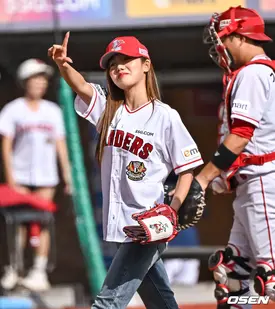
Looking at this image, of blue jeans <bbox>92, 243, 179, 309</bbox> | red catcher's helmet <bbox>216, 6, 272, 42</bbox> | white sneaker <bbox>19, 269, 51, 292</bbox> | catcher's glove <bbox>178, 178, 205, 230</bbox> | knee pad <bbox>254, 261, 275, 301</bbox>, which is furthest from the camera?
white sneaker <bbox>19, 269, 51, 292</bbox>

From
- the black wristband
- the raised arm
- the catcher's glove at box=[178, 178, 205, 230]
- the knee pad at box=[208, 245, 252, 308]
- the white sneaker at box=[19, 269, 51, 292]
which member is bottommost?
the white sneaker at box=[19, 269, 51, 292]

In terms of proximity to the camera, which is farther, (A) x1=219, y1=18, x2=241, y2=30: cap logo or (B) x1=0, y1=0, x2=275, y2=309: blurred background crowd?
(B) x1=0, y1=0, x2=275, y2=309: blurred background crowd

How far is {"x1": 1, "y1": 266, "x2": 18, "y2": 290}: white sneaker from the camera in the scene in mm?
7750

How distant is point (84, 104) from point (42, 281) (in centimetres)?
336

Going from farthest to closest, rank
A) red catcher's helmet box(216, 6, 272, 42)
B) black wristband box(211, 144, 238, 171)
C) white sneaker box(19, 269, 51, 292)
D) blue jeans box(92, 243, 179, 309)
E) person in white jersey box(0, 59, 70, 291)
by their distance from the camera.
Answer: person in white jersey box(0, 59, 70, 291)
white sneaker box(19, 269, 51, 292)
red catcher's helmet box(216, 6, 272, 42)
black wristband box(211, 144, 238, 171)
blue jeans box(92, 243, 179, 309)

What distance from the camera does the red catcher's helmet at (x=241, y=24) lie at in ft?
17.0

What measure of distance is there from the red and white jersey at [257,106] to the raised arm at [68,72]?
29.9 inches

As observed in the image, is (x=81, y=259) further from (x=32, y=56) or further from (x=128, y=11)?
(x=128, y=11)

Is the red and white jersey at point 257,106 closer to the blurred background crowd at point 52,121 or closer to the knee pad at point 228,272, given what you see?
the knee pad at point 228,272

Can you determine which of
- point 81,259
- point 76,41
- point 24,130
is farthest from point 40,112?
point 81,259

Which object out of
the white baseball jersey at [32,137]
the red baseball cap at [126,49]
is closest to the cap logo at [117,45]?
the red baseball cap at [126,49]

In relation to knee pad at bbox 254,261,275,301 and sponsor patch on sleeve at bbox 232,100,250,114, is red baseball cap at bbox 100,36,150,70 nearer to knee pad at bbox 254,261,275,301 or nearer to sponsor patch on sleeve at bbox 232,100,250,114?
sponsor patch on sleeve at bbox 232,100,250,114

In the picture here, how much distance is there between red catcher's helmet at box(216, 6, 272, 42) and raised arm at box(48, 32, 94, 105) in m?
0.90

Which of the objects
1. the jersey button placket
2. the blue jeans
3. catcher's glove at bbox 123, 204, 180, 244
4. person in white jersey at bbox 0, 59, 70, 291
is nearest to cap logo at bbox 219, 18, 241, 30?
the jersey button placket
